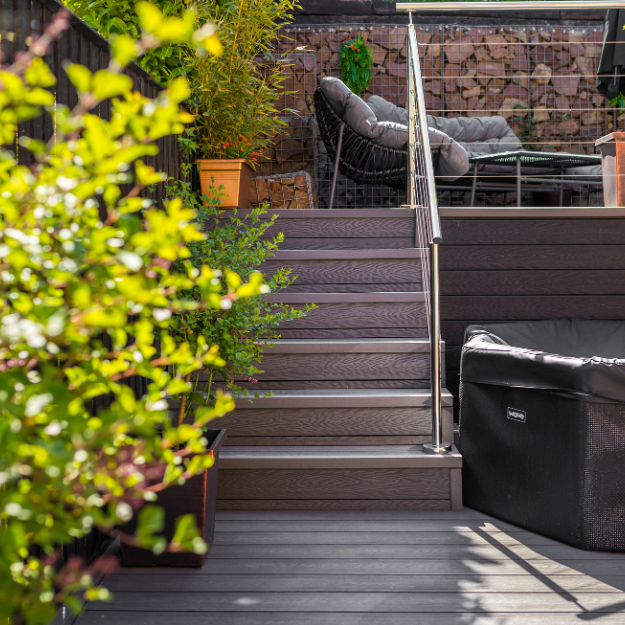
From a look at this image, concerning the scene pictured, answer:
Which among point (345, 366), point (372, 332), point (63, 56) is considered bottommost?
point (345, 366)

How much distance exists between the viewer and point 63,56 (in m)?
1.70

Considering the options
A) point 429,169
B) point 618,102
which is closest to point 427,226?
point 429,169

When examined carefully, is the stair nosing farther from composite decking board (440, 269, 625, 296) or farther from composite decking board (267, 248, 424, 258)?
composite decking board (440, 269, 625, 296)

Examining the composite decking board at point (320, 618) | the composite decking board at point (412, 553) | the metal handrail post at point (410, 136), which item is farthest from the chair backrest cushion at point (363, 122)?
the composite decking board at point (320, 618)

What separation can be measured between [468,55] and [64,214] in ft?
18.5

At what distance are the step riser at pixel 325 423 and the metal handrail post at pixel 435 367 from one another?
0.13m

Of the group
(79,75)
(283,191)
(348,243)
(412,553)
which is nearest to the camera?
(79,75)

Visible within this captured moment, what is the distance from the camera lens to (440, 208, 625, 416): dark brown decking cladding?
3.02 m

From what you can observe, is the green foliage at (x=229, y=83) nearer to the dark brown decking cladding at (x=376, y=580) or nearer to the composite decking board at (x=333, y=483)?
the composite decking board at (x=333, y=483)

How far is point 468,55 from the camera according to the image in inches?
217

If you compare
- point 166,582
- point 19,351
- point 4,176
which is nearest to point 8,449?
point 19,351

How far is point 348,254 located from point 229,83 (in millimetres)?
1021

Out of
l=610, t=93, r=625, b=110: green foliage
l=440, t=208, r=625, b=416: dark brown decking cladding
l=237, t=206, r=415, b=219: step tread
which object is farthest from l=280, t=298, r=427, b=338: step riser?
l=610, t=93, r=625, b=110: green foliage

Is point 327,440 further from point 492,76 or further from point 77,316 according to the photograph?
point 492,76
